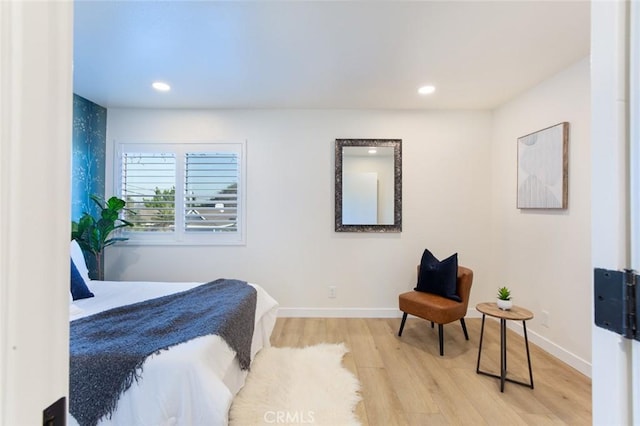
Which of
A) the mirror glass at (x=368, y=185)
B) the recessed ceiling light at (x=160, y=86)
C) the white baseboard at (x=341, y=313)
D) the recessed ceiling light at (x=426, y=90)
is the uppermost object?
the recessed ceiling light at (x=426, y=90)

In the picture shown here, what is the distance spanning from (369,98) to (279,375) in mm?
2840

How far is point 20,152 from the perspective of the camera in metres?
0.36

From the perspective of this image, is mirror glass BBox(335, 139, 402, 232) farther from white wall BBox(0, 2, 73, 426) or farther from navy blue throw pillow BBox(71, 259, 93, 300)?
white wall BBox(0, 2, 73, 426)

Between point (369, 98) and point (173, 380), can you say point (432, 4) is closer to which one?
point (369, 98)

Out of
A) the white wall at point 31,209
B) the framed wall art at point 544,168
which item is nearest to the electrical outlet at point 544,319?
the framed wall art at point 544,168

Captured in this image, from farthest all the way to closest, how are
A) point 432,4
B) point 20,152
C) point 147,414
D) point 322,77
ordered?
point 322,77, point 432,4, point 147,414, point 20,152

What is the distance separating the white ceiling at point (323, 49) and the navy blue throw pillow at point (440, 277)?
1.80m

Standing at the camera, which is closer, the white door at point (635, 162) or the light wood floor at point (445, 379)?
the white door at point (635, 162)

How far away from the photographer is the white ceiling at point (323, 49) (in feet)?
5.88

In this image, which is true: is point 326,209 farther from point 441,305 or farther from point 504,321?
point 504,321

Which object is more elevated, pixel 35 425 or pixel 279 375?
pixel 35 425

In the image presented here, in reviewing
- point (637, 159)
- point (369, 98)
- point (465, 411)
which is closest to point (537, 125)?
point (369, 98)

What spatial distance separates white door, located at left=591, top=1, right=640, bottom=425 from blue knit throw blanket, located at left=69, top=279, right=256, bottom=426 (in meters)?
1.60

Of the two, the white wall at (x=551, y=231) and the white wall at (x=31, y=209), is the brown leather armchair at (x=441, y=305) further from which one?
the white wall at (x=31, y=209)
